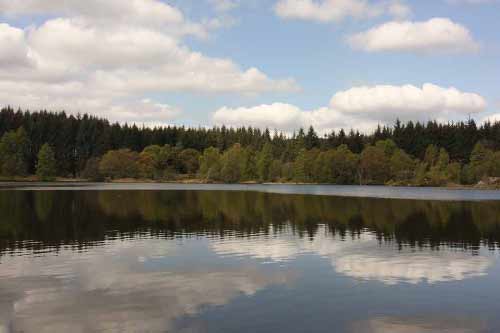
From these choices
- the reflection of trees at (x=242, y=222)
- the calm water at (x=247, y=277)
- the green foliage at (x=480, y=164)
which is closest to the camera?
the calm water at (x=247, y=277)

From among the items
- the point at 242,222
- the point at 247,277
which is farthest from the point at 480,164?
the point at 247,277

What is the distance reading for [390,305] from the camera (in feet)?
80.2

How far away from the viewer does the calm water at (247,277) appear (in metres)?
21.9

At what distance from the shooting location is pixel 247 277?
100ft

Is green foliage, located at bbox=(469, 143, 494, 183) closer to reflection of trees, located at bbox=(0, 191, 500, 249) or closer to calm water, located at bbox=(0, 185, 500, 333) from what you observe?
reflection of trees, located at bbox=(0, 191, 500, 249)

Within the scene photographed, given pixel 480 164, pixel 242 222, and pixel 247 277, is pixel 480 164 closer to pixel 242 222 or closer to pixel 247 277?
pixel 242 222

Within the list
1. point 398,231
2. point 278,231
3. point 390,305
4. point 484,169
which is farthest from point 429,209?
point 484,169

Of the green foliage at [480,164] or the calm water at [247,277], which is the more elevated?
the green foliage at [480,164]

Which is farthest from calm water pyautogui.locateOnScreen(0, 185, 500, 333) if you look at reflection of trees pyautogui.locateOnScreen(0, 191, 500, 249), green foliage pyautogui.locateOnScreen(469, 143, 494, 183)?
green foliage pyautogui.locateOnScreen(469, 143, 494, 183)

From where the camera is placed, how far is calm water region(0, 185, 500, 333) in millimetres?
21891

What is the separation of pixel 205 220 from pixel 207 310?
41.9m

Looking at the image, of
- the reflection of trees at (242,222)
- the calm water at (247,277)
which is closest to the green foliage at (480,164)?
the reflection of trees at (242,222)

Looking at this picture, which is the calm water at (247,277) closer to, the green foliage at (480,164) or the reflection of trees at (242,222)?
the reflection of trees at (242,222)

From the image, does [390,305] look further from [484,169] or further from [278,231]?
[484,169]
